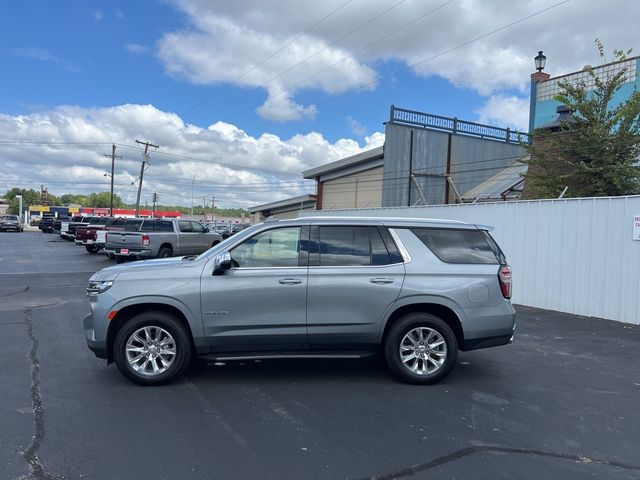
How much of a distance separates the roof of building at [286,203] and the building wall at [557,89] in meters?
13.2

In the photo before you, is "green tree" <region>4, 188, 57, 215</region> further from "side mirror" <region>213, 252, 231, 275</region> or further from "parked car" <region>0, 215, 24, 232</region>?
"side mirror" <region>213, 252, 231, 275</region>

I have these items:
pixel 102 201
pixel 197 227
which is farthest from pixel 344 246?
pixel 102 201

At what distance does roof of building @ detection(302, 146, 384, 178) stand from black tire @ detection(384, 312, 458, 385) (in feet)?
58.9

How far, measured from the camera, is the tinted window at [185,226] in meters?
20.2

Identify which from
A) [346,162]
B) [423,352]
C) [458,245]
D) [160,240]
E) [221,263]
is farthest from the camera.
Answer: [346,162]

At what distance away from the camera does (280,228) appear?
5.71 m

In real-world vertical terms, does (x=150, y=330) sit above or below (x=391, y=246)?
below

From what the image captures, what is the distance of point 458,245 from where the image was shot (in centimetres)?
589

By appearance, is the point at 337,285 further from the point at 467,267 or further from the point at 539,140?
the point at 539,140

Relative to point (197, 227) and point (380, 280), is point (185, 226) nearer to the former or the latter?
point (197, 227)

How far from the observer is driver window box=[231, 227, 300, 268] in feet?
18.2

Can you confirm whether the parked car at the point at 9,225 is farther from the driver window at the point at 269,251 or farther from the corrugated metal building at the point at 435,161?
the driver window at the point at 269,251

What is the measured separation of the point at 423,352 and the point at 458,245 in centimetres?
129

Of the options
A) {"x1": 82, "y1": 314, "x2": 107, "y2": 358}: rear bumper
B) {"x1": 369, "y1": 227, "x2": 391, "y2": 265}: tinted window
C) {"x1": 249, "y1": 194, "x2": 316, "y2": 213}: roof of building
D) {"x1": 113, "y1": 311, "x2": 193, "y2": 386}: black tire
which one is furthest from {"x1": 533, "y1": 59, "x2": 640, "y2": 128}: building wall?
{"x1": 82, "y1": 314, "x2": 107, "y2": 358}: rear bumper
